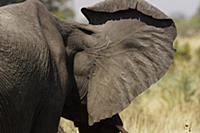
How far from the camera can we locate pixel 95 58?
22.2 ft

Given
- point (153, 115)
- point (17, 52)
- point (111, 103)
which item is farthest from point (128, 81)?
point (153, 115)

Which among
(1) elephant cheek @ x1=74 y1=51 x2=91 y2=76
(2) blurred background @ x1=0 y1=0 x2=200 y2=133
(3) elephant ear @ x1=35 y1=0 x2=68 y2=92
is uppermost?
(3) elephant ear @ x1=35 y1=0 x2=68 y2=92

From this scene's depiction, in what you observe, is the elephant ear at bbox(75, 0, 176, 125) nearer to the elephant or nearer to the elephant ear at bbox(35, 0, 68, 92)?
the elephant

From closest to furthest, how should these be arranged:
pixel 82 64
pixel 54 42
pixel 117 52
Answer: pixel 54 42
pixel 82 64
pixel 117 52

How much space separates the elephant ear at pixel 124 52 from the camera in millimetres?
6707

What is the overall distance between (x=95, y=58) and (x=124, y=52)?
0.27 m

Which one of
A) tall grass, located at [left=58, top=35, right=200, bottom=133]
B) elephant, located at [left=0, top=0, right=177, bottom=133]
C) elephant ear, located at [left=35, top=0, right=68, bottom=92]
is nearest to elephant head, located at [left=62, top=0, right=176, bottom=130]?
elephant, located at [left=0, top=0, right=177, bottom=133]

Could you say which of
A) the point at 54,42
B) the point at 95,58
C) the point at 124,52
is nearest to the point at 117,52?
the point at 124,52

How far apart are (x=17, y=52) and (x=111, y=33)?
1.20 metres

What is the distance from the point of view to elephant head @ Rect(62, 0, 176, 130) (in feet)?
22.0

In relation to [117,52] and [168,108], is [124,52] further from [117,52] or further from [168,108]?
[168,108]

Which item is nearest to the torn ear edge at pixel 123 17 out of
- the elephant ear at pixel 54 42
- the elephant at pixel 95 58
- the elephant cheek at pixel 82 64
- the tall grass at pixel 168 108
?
the elephant at pixel 95 58

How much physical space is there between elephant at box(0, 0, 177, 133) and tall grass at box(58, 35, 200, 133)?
5.41 ft

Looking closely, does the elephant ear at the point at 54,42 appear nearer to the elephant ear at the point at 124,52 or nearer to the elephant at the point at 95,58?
the elephant at the point at 95,58
